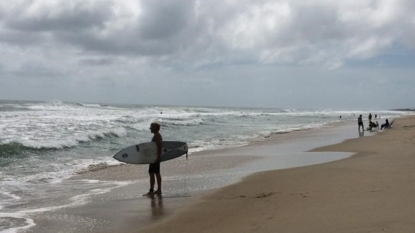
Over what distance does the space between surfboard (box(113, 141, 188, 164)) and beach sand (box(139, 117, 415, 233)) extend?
2.04 m

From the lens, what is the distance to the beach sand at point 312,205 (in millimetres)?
5129

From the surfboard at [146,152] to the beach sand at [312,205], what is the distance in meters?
2.04

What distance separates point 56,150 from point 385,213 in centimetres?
1475

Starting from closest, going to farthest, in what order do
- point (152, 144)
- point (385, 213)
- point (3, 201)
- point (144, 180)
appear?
1. point (385, 213)
2. point (3, 201)
3. point (152, 144)
4. point (144, 180)

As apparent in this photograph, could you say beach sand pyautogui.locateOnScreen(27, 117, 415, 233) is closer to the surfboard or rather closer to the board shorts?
the board shorts

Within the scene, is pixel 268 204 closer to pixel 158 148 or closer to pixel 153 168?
pixel 153 168

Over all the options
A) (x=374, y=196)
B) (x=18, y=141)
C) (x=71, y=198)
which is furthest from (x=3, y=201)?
(x=18, y=141)

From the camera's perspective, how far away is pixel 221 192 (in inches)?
347

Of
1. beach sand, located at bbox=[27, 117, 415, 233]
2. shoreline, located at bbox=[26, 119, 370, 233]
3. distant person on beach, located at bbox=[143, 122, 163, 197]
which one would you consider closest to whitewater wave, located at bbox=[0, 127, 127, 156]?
shoreline, located at bbox=[26, 119, 370, 233]

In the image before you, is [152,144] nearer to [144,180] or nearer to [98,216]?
[144,180]

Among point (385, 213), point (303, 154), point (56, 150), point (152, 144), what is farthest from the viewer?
point (56, 150)

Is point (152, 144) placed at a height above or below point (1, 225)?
above

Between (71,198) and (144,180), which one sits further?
(144,180)

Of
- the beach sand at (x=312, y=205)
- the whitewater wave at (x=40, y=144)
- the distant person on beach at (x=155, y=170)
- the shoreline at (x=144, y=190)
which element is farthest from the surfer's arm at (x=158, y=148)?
the whitewater wave at (x=40, y=144)
